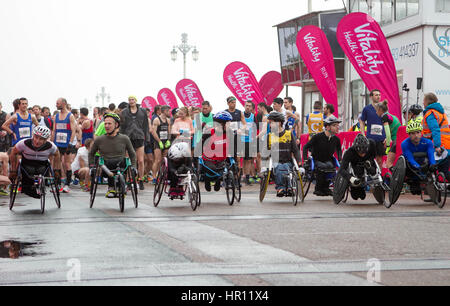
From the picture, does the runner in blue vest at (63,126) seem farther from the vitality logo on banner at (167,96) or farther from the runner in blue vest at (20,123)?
the vitality logo on banner at (167,96)

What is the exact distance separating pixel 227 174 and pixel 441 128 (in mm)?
4092

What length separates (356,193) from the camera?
14266 mm

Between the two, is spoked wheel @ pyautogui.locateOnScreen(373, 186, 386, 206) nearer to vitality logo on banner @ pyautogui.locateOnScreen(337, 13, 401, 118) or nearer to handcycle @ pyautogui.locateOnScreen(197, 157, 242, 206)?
handcycle @ pyautogui.locateOnScreen(197, 157, 242, 206)

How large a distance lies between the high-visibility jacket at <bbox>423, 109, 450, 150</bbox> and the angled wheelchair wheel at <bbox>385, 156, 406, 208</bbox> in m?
1.56

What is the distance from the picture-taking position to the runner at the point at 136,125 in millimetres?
18891

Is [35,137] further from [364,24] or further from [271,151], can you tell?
[364,24]

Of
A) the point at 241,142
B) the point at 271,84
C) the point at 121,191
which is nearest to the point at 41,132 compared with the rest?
the point at 121,191

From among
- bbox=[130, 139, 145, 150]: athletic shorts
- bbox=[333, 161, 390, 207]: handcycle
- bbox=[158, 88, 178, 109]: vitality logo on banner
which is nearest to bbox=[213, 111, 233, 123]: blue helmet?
bbox=[333, 161, 390, 207]: handcycle

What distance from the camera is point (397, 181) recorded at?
1304 centimetres

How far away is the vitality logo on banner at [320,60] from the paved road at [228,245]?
32.4ft

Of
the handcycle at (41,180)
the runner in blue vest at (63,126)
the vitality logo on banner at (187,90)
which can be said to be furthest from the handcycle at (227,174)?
the vitality logo on banner at (187,90)

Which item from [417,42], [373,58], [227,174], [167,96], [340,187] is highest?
[417,42]

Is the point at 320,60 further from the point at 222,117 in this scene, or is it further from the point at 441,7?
the point at 222,117

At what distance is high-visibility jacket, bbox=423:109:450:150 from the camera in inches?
564
